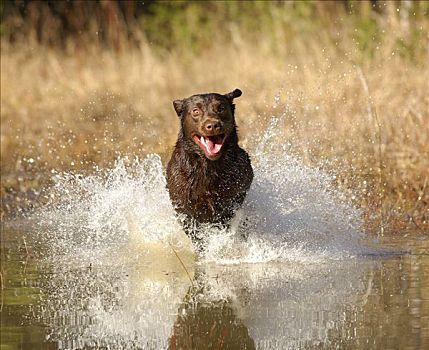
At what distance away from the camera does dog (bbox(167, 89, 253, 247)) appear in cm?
808

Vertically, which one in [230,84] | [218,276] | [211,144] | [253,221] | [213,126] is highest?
[230,84]

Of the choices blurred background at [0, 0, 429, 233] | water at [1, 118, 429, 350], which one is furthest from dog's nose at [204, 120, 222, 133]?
blurred background at [0, 0, 429, 233]

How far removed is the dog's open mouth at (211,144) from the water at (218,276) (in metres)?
0.54

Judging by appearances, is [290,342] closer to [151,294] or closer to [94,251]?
[151,294]

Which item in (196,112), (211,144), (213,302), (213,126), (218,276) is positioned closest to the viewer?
(213,302)

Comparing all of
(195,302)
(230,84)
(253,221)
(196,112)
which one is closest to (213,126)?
(196,112)

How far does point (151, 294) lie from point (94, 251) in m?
1.80

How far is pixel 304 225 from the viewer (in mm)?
8820

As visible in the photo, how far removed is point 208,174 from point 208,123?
1.29ft

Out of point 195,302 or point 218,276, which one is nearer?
point 195,302

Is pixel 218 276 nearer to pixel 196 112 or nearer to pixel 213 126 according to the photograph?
pixel 213 126

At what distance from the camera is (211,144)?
8062 mm

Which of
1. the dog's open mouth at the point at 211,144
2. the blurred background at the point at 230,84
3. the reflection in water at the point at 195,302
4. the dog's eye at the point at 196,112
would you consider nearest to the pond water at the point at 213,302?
the reflection in water at the point at 195,302

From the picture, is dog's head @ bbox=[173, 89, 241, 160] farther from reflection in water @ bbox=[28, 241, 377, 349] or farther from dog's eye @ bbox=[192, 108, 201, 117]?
reflection in water @ bbox=[28, 241, 377, 349]
